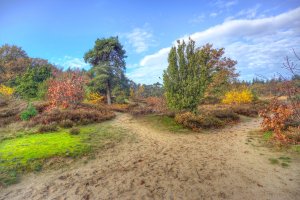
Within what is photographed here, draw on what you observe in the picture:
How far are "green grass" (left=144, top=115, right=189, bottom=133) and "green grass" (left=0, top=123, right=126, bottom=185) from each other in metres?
3.38

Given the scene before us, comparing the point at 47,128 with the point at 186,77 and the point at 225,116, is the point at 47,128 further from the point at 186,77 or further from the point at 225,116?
the point at 225,116

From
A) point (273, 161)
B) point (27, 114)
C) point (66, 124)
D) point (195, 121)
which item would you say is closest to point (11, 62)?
point (27, 114)

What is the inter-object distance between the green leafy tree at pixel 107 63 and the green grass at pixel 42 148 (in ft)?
50.6

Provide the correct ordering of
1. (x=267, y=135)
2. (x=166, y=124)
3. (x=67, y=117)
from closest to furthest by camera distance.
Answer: (x=267, y=135)
(x=67, y=117)
(x=166, y=124)

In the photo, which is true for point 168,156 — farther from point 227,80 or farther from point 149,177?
point 227,80

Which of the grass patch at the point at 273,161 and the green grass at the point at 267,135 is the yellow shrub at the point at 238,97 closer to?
the green grass at the point at 267,135

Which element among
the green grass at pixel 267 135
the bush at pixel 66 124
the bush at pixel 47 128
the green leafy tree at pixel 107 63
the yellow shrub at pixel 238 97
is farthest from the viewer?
the green leafy tree at pixel 107 63

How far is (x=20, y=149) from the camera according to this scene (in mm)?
7602

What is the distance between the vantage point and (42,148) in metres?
7.70

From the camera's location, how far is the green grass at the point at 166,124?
12.8m

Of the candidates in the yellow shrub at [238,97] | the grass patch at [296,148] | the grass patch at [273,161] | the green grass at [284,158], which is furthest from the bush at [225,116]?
the grass patch at [273,161]

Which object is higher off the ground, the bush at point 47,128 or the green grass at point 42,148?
the bush at point 47,128

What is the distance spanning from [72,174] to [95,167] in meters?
0.77

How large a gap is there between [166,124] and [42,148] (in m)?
Result: 8.35
